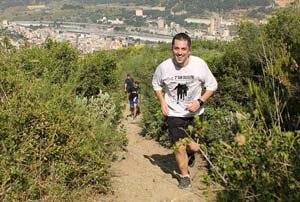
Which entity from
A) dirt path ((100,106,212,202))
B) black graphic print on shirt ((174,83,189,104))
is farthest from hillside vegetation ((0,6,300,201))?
black graphic print on shirt ((174,83,189,104))

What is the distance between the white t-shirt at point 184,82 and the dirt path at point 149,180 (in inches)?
33.4

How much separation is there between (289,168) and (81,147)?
212 cm

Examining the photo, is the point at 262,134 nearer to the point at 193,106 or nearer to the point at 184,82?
the point at 193,106

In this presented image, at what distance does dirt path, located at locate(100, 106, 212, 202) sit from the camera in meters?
4.76

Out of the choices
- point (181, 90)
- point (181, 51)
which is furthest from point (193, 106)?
point (181, 51)

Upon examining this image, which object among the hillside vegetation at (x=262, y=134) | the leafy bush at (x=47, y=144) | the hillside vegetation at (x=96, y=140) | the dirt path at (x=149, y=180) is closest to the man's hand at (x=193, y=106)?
the hillside vegetation at (x=262, y=134)

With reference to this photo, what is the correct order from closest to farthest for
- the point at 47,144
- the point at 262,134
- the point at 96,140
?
the point at 262,134 < the point at 47,144 < the point at 96,140

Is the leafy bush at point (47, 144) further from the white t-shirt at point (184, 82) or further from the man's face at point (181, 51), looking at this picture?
the man's face at point (181, 51)

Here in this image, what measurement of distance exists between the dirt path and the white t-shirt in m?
0.85

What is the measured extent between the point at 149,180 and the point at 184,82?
1.25m

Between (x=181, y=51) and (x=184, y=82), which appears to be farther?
(x=184, y=82)

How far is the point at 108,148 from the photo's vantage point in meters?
5.19

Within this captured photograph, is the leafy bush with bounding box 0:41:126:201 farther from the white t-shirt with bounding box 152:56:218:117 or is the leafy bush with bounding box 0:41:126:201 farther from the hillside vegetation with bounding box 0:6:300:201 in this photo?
the white t-shirt with bounding box 152:56:218:117

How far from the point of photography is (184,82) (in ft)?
16.4
